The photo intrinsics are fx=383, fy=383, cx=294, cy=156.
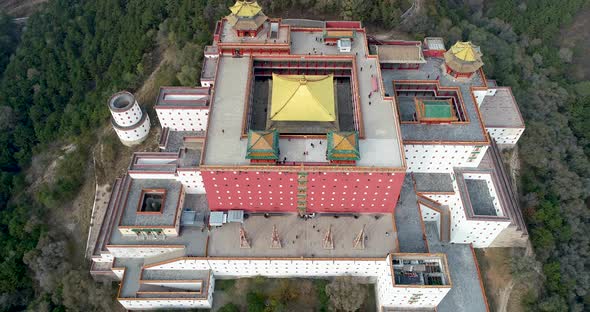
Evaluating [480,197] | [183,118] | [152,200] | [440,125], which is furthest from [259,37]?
[480,197]

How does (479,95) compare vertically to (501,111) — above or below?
above

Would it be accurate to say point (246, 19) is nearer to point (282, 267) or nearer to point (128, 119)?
point (128, 119)

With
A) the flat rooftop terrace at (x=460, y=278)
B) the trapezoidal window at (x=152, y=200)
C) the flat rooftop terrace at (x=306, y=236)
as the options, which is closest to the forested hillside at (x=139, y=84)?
the flat rooftop terrace at (x=460, y=278)

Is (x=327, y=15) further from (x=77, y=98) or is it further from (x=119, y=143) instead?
(x=77, y=98)

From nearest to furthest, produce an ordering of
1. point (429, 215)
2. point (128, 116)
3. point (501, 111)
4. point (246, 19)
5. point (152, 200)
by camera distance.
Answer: point (152, 200) < point (429, 215) < point (246, 19) < point (128, 116) < point (501, 111)

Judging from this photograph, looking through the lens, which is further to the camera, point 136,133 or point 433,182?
point 136,133

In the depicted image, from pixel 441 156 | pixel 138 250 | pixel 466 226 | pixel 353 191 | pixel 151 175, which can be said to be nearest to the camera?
pixel 353 191

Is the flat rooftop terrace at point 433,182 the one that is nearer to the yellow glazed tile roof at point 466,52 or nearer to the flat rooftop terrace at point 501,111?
the flat rooftop terrace at point 501,111
